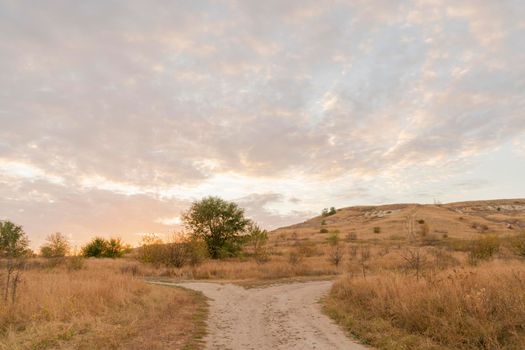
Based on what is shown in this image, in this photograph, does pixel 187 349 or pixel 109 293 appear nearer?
pixel 187 349

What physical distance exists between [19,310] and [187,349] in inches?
234

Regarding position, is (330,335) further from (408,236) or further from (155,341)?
(408,236)

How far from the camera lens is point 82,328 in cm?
1078

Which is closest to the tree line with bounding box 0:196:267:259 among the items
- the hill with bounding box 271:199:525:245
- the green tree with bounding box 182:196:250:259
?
the green tree with bounding box 182:196:250:259

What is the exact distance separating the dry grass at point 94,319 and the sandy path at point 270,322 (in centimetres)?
91

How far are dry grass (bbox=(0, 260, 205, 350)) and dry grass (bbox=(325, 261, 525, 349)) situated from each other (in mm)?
5636

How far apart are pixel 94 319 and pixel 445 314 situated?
10.7 meters

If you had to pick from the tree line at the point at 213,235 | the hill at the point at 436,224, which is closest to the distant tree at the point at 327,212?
the hill at the point at 436,224

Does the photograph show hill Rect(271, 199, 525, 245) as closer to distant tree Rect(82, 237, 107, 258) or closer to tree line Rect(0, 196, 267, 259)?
tree line Rect(0, 196, 267, 259)

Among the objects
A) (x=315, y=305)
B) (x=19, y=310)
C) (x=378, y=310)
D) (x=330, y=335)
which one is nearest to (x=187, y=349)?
(x=330, y=335)

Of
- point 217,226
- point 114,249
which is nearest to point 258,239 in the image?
point 217,226

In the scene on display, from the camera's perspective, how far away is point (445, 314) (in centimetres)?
1027

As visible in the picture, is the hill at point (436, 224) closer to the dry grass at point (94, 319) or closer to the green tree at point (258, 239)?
the green tree at point (258, 239)

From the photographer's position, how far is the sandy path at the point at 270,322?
35.0 feet
